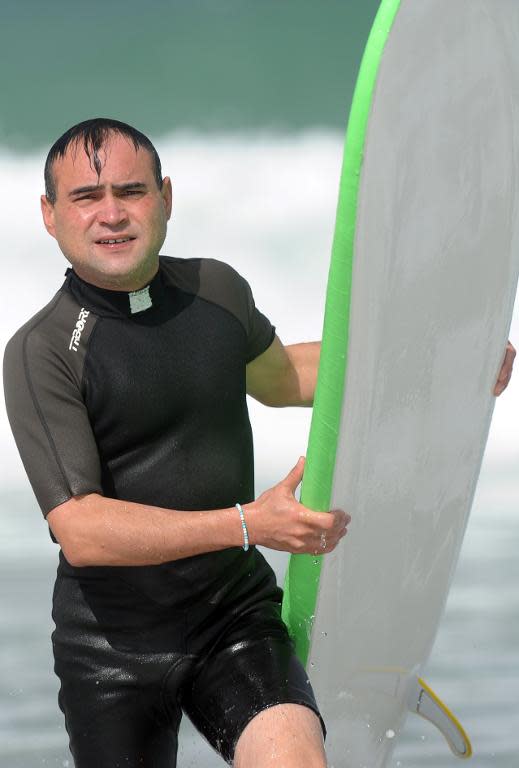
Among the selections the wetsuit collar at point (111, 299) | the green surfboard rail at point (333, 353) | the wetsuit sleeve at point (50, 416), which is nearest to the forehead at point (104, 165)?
the wetsuit collar at point (111, 299)

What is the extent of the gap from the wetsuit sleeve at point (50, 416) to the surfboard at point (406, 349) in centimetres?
55

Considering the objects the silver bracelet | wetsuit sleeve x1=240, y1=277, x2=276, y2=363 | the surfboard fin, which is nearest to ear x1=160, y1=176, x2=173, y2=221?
wetsuit sleeve x1=240, y1=277, x2=276, y2=363

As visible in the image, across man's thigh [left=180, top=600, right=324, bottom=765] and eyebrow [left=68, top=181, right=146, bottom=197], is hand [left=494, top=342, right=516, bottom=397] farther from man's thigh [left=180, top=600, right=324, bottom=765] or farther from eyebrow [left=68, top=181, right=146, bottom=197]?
eyebrow [left=68, top=181, right=146, bottom=197]

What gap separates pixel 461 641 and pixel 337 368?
521cm

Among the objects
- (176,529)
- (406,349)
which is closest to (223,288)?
(406,349)

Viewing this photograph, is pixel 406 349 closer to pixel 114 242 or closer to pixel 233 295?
pixel 233 295

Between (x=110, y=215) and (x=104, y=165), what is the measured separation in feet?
0.38

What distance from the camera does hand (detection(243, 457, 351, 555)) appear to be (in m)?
3.10

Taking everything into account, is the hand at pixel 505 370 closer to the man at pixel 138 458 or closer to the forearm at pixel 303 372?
the forearm at pixel 303 372

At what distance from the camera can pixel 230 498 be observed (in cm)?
347

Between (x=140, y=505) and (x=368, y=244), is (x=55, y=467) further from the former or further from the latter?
(x=368, y=244)

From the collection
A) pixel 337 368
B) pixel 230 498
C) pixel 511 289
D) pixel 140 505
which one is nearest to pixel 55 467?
pixel 140 505

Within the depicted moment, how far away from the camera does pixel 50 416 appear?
10.7ft

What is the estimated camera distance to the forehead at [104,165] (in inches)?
132
